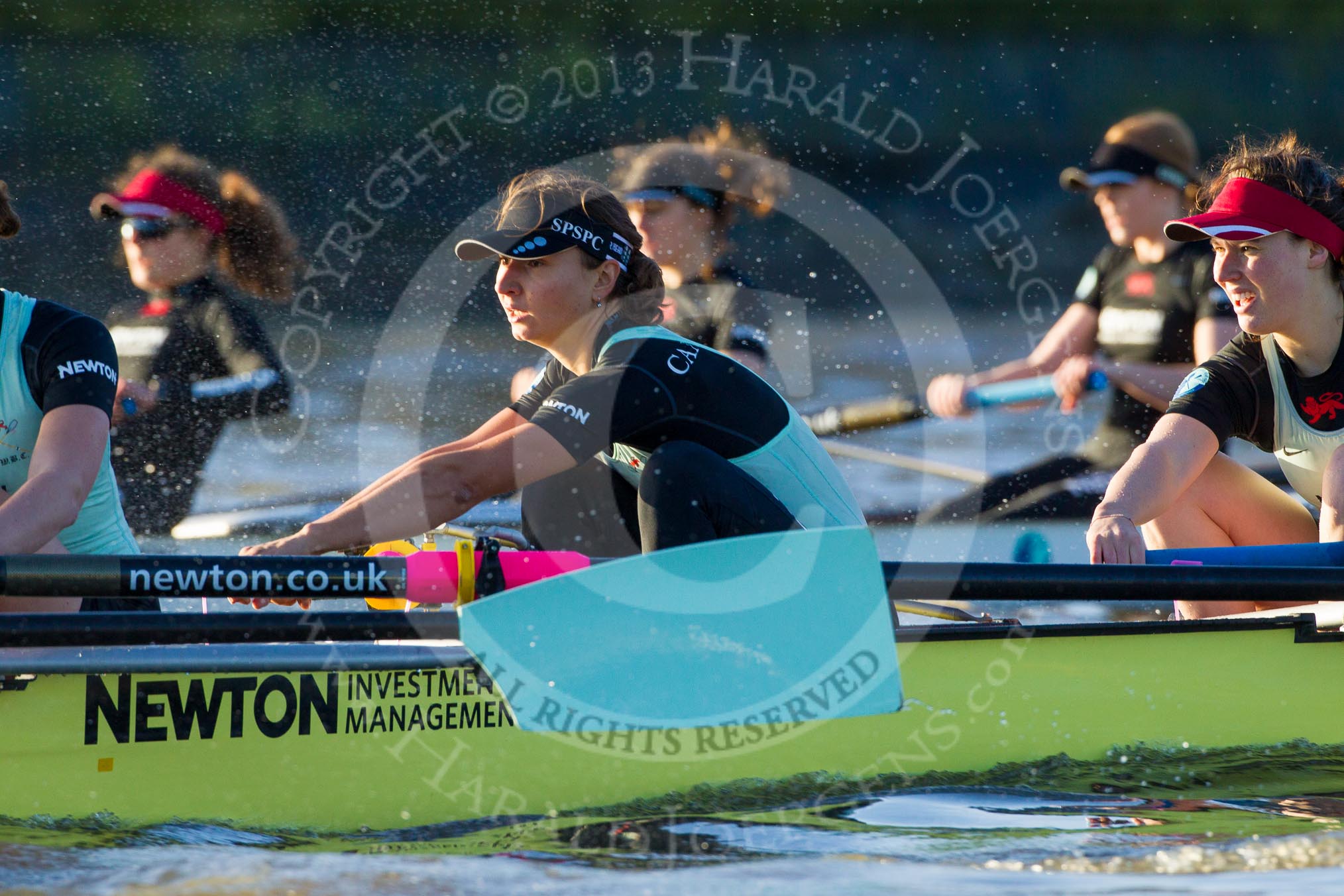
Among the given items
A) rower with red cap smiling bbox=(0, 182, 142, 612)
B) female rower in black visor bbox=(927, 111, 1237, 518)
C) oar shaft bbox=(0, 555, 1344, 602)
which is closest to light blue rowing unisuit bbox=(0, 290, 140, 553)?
rower with red cap smiling bbox=(0, 182, 142, 612)

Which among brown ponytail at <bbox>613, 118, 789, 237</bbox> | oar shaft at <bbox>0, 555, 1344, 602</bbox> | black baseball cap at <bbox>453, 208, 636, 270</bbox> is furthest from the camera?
brown ponytail at <bbox>613, 118, 789, 237</bbox>

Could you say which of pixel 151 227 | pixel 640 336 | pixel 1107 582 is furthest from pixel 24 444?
pixel 151 227

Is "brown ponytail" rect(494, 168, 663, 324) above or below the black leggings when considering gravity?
above

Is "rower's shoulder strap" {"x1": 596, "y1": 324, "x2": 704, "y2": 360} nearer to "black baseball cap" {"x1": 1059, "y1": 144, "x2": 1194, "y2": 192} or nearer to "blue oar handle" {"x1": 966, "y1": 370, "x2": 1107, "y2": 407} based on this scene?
"blue oar handle" {"x1": 966, "y1": 370, "x2": 1107, "y2": 407}

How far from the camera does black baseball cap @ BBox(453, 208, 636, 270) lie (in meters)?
2.49

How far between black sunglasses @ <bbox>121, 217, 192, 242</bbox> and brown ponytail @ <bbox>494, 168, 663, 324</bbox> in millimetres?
2130

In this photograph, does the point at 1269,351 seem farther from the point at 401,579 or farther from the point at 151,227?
the point at 151,227

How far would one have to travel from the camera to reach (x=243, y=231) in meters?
4.29

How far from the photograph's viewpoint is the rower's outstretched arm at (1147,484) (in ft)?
8.48

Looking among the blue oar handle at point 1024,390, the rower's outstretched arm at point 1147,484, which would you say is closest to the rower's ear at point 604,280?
the rower's outstretched arm at point 1147,484

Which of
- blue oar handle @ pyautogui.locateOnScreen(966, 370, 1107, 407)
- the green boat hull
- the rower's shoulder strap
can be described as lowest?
the green boat hull

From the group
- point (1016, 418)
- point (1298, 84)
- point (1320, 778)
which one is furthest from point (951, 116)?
point (1320, 778)

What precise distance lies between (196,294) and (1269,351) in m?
3.25

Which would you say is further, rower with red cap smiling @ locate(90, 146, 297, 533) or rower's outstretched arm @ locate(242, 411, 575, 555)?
rower with red cap smiling @ locate(90, 146, 297, 533)
